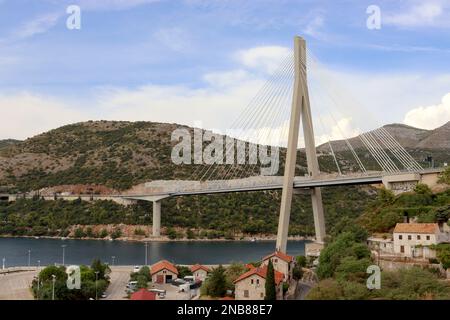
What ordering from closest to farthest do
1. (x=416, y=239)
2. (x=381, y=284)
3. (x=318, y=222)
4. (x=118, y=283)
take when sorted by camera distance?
(x=381, y=284), (x=416, y=239), (x=118, y=283), (x=318, y=222)

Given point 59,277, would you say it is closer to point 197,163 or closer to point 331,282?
point 331,282

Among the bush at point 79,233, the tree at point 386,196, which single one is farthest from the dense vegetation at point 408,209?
the bush at point 79,233

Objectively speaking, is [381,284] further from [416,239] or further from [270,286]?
[416,239]

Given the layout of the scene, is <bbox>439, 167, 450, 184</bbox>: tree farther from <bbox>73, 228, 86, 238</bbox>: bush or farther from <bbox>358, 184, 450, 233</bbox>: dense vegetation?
<bbox>73, 228, 86, 238</bbox>: bush

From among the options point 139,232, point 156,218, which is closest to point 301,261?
point 156,218

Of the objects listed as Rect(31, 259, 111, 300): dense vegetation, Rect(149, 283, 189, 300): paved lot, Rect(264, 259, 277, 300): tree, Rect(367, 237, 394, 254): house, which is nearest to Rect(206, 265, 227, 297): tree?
Rect(149, 283, 189, 300): paved lot
